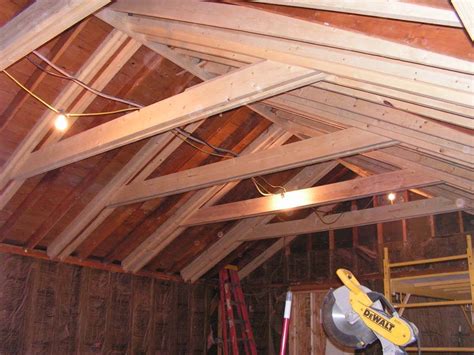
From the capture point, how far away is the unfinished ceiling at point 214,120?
2.54 metres

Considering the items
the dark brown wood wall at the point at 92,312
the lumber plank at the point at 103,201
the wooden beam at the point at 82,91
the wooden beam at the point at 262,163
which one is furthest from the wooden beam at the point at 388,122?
the dark brown wood wall at the point at 92,312

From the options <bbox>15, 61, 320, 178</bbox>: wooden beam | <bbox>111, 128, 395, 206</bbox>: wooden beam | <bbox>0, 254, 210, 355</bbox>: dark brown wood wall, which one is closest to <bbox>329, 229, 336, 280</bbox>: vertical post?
<bbox>0, 254, 210, 355</bbox>: dark brown wood wall

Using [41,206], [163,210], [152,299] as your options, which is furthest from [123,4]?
[152,299]

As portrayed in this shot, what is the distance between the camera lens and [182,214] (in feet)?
20.5

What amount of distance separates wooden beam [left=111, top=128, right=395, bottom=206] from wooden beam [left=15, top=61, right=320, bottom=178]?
975 mm

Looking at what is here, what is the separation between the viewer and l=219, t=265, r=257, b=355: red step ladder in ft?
23.8

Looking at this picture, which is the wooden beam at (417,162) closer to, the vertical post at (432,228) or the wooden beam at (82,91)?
the wooden beam at (82,91)

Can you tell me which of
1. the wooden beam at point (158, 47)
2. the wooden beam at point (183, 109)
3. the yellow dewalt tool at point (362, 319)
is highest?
the wooden beam at point (158, 47)

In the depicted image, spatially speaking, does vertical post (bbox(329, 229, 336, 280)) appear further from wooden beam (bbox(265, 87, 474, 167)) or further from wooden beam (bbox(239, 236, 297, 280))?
wooden beam (bbox(265, 87, 474, 167))

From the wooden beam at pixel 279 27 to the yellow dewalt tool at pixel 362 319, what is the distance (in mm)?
1064

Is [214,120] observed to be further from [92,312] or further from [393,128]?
[92,312]

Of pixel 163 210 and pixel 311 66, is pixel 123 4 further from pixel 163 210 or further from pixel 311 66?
pixel 163 210

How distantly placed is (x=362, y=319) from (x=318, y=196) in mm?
2959

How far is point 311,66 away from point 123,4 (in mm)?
1602
